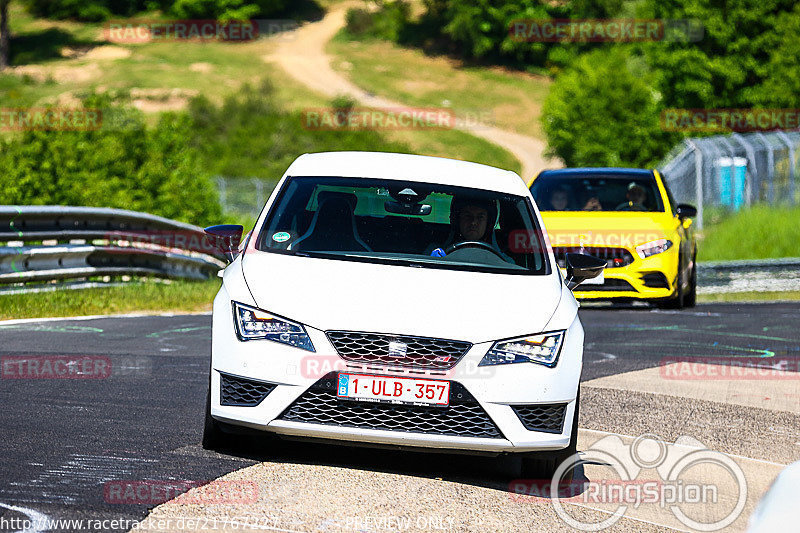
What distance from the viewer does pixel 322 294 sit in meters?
6.25

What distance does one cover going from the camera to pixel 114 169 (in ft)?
121

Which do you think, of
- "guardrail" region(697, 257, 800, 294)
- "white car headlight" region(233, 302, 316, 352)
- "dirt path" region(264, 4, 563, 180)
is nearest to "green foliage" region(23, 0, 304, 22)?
"dirt path" region(264, 4, 563, 180)

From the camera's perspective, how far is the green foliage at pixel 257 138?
227 feet

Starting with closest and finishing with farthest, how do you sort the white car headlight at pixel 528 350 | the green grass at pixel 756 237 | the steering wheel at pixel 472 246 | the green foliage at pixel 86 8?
the white car headlight at pixel 528 350
the steering wheel at pixel 472 246
the green grass at pixel 756 237
the green foliage at pixel 86 8

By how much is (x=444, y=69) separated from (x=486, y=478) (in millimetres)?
100591

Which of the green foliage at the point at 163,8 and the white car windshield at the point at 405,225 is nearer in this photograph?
the white car windshield at the point at 405,225

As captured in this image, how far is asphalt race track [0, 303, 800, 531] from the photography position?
5.99m

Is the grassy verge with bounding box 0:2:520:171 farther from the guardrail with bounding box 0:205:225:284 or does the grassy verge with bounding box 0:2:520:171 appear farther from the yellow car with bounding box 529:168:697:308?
the yellow car with bounding box 529:168:697:308

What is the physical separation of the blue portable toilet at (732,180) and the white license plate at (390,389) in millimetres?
24303

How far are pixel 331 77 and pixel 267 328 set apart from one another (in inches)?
3727

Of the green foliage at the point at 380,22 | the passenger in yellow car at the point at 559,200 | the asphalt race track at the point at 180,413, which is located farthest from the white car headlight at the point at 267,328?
the green foliage at the point at 380,22

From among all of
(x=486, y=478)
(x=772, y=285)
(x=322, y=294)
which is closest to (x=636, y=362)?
(x=486, y=478)

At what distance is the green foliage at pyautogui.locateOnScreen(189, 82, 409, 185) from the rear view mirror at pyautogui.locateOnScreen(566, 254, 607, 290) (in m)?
59.2

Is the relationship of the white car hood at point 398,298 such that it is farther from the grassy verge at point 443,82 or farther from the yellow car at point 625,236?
the grassy verge at point 443,82
